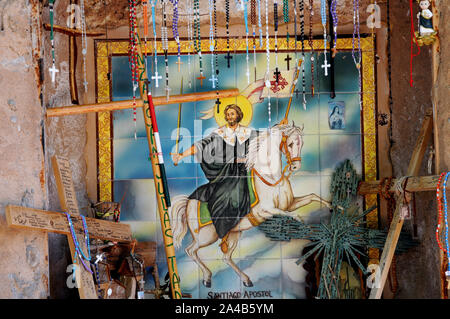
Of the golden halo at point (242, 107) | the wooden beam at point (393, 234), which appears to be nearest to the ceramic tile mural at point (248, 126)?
the golden halo at point (242, 107)

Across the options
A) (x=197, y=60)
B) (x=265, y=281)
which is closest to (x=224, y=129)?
(x=197, y=60)

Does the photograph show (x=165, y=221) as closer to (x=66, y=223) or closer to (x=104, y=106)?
(x=66, y=223)

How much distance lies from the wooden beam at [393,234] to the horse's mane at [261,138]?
1.33 m

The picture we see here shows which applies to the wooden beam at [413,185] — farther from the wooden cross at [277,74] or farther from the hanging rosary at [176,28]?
the hanging rosary at [176,28]

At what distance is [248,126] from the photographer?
Answer: 21.9 ft

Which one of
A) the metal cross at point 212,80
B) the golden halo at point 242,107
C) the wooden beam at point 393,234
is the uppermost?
the metal cross at point 212,80

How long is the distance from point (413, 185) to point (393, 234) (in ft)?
1.68

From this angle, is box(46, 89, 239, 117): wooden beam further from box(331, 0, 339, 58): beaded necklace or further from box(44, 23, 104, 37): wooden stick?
box(331, 0, 339, 58): beaded necklace

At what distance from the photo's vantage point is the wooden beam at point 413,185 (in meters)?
5.06

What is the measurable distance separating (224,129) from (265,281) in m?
1.71

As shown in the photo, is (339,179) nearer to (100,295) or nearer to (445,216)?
(445,216)

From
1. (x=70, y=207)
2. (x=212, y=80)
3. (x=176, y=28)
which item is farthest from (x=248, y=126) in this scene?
(x=70, y=207)

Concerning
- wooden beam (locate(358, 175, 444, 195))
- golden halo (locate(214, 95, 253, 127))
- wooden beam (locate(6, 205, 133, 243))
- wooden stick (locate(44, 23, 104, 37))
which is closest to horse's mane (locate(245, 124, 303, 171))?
golden halo (locate(214, 95, 253, 127))

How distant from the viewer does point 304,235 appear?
6.43 m
